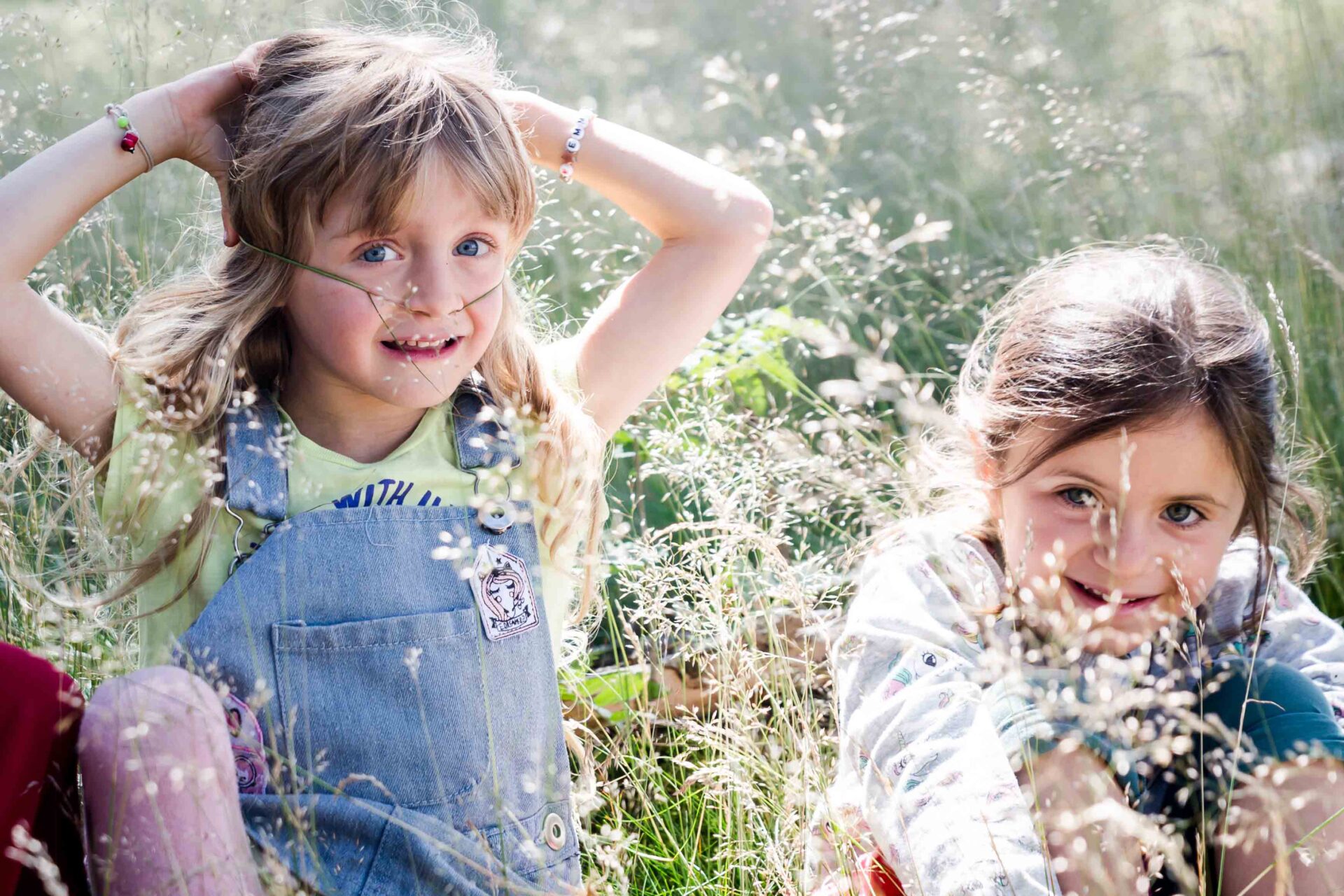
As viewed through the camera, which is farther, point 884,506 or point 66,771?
point 884,506

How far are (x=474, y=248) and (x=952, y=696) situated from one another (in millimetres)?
970

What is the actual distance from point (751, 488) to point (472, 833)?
0.76m

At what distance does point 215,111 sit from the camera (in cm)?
195

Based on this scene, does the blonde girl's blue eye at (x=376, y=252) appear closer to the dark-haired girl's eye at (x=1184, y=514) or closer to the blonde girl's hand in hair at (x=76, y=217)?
the blonde girl's hand in hair at (x=76, y=217)

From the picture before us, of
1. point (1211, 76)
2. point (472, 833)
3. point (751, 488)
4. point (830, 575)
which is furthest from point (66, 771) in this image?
point (1211, 76)

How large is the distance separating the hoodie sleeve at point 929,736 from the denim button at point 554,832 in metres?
0.43

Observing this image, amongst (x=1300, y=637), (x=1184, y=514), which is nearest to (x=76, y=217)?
(x=1184, y=514)

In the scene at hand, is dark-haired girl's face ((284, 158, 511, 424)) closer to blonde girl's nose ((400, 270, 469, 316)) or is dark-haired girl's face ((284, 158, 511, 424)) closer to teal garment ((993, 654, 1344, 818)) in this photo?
blonde girl's nose ((400, 270, 469, 316))

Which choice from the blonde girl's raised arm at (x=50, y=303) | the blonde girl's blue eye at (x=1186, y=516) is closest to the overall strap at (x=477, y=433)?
the blonde girl's raised arm at (x=50, y=303)

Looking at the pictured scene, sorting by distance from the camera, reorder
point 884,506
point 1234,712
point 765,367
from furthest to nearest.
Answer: point 765,367 → point 884,506 → point 1234,712

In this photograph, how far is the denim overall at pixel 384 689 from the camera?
1.62 m

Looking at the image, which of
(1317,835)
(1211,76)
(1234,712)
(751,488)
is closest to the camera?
(1317,835)

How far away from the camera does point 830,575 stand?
2244 millimetres

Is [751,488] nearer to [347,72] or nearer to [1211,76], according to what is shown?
[347,72]
